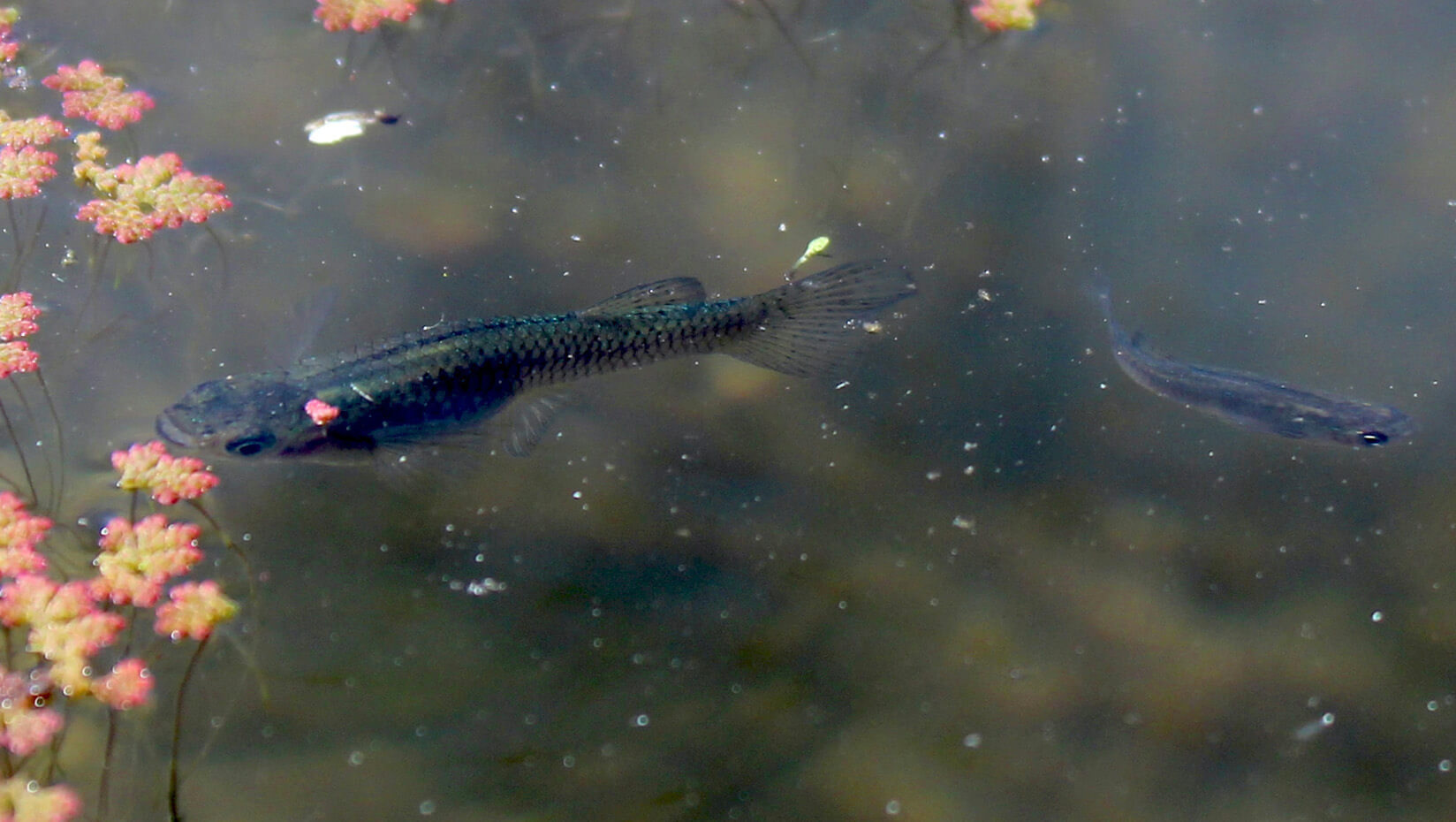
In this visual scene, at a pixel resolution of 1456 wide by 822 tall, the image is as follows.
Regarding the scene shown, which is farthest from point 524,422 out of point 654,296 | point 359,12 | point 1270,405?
point 1270,405

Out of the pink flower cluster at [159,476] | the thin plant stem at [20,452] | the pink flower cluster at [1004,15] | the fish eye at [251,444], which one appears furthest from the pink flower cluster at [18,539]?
the pink flower cluster at [1004,15]

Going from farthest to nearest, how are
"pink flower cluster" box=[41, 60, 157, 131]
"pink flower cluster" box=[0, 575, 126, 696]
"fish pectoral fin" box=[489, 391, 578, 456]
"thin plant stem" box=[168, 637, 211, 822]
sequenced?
"pink flower cluster" box=[41, 60, 157, 131] < "fish pectoral fin" box=[489, 391, 578, 456] < "thin plant stem" box=[168, 637, 211, 822] < "pink flower cluster" box=[0, 575, 126, 696]

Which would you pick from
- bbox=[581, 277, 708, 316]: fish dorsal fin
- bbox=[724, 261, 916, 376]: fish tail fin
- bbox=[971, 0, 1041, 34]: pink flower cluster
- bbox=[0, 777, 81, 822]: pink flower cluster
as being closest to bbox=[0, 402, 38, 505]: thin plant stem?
bbox=[0, 777, 81, 822]: pink flower cluster

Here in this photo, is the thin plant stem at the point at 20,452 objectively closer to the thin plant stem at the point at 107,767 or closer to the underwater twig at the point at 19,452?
the underwater twig at the point at 19,452

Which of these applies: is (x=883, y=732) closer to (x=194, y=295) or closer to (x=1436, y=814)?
(x=1436, y=814)

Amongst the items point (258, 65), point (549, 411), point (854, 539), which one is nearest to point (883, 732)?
point (854, 539)

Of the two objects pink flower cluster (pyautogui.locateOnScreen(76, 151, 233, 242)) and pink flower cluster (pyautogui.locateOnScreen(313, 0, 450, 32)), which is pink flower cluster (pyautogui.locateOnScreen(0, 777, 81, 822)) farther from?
pink flower cluster (pyautogui.locateOnScreen(313, 0, 450, 32))

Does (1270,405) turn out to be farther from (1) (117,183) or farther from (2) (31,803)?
(1) (117,183)
